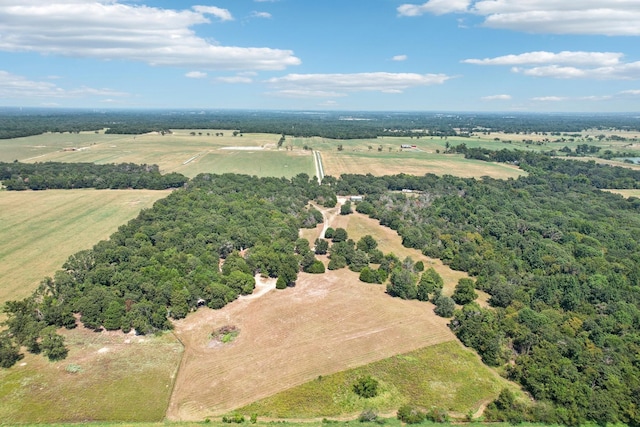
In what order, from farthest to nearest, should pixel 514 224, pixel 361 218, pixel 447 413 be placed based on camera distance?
1. pixel 361 218
2. pixel 514 224
3. pixel 447 413

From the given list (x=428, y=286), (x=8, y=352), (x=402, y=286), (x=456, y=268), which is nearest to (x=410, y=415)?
(x=402, y=286)

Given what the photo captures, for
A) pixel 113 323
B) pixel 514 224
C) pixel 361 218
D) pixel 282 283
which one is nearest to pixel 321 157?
pixel 361 218

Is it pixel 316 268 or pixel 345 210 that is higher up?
pixel 345 210

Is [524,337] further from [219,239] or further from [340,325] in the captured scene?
[219,239]

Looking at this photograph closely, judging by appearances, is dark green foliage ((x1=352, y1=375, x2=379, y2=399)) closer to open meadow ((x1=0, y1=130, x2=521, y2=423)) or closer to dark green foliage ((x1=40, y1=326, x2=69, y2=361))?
open meadow ((x1=0, y1=130, x2=521, y2=423))

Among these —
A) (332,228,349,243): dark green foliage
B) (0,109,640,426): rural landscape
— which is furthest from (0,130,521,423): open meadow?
(332,228,349,243): dark green foliage

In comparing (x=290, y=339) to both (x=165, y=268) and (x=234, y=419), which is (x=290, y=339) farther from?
(x=165, y=268)

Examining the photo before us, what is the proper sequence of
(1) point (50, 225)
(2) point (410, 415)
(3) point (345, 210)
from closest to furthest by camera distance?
(2) point (410, 415), (1) point (50, 225), (3) point (345, 210)
